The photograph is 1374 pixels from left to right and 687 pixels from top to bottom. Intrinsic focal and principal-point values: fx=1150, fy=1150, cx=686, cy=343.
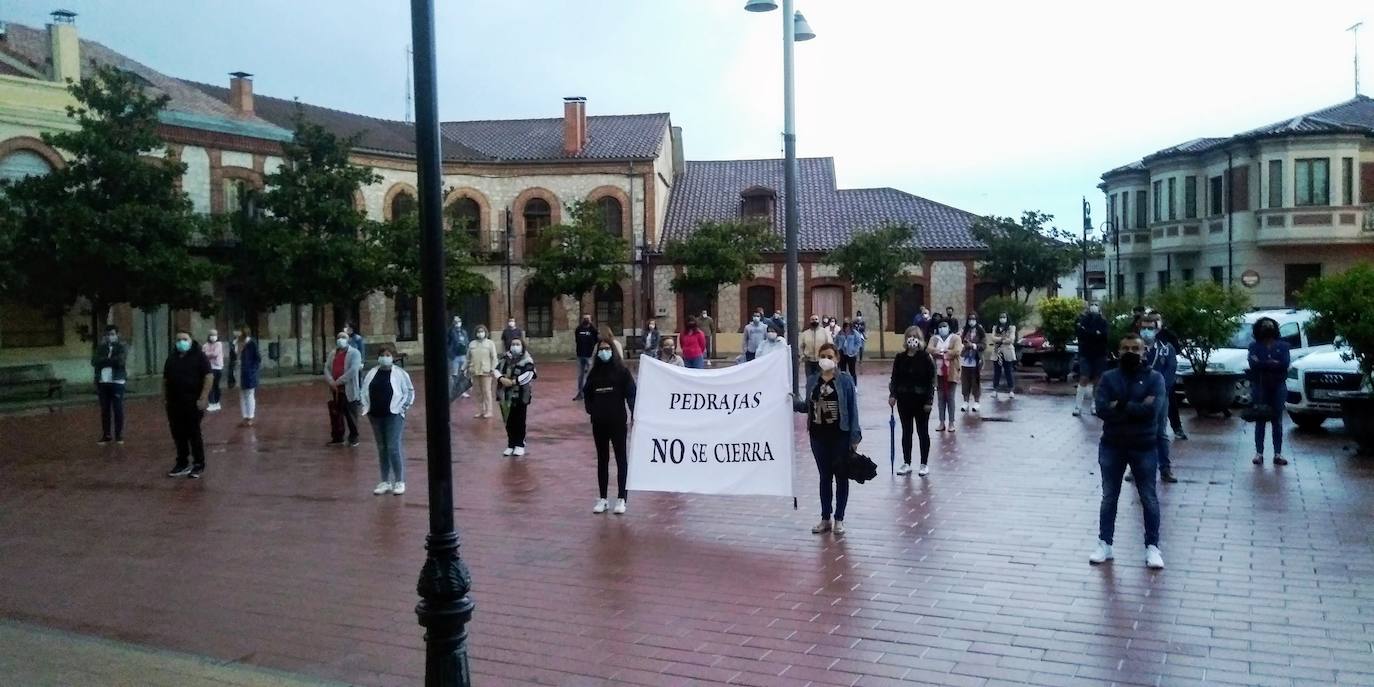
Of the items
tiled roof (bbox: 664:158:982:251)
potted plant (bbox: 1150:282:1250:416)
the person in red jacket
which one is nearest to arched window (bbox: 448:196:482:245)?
tiled roof (bbox: 664:158:982:251)

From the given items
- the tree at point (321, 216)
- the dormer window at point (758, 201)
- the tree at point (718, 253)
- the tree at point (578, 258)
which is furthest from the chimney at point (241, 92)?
the dormer window at point (758, 201)

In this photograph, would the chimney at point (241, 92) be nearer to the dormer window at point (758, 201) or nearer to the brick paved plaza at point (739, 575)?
the dormer window at point (758, 201)

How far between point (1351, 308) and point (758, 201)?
37.3m

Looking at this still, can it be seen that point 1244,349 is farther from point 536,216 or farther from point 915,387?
point 536,216

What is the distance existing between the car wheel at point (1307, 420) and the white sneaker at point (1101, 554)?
972 cm

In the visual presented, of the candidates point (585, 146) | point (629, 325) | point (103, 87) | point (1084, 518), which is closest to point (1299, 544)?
point (1084, 518)

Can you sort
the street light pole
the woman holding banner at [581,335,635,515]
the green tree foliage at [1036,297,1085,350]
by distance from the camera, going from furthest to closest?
the green tree foliage at [1036,297,1085,350], the woman holding banner at [581,335,635,515], the street light pole

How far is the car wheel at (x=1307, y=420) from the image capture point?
54.2ft

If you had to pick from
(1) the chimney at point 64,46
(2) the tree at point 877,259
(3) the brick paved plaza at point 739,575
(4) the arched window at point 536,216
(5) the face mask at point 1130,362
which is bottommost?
(3) the brick paved plaza at point 739,575

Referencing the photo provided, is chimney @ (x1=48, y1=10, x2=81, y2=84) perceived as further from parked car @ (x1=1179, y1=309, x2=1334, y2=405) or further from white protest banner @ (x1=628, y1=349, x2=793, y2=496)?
parked car @ (x1=1179, y1=309, x2=1334, y2=405)

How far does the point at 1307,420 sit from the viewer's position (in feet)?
54.8

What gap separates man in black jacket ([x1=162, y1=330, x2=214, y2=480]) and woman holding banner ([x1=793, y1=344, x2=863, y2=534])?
25.8 feet

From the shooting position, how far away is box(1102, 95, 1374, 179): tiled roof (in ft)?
128

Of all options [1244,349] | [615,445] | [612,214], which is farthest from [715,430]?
[612,214]
